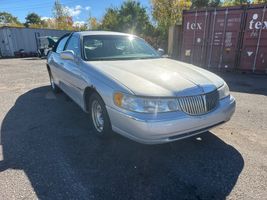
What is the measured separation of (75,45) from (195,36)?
26.2ft

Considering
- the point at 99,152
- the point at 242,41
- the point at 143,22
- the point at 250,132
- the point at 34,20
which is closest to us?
the point at 99,152

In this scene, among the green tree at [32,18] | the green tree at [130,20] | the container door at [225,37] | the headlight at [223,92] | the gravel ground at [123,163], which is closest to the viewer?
the gravel ground at [123,163]

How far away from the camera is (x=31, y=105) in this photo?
5262 mm

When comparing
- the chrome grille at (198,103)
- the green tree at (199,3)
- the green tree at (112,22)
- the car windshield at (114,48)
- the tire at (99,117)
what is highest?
the green tree at (199,3)

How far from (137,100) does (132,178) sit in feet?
2.93

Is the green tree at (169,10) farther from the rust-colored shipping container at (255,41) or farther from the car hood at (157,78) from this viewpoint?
the car hood at (157,78)

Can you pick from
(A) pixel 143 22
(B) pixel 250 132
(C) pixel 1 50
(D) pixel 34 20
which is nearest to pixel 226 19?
(B) pixel 250 132

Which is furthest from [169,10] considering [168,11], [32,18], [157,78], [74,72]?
[32,18]

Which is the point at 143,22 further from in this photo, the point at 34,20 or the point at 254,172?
the point at 34,20

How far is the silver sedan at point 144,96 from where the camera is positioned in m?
2.53

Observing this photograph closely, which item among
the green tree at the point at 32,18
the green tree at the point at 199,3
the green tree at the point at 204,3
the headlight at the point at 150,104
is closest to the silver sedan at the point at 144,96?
the headlight at the point at 150,104

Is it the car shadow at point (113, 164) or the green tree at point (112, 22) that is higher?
the green tree at point (112, 22)

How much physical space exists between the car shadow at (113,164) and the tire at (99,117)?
0.50ft

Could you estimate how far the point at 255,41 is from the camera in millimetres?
9195
